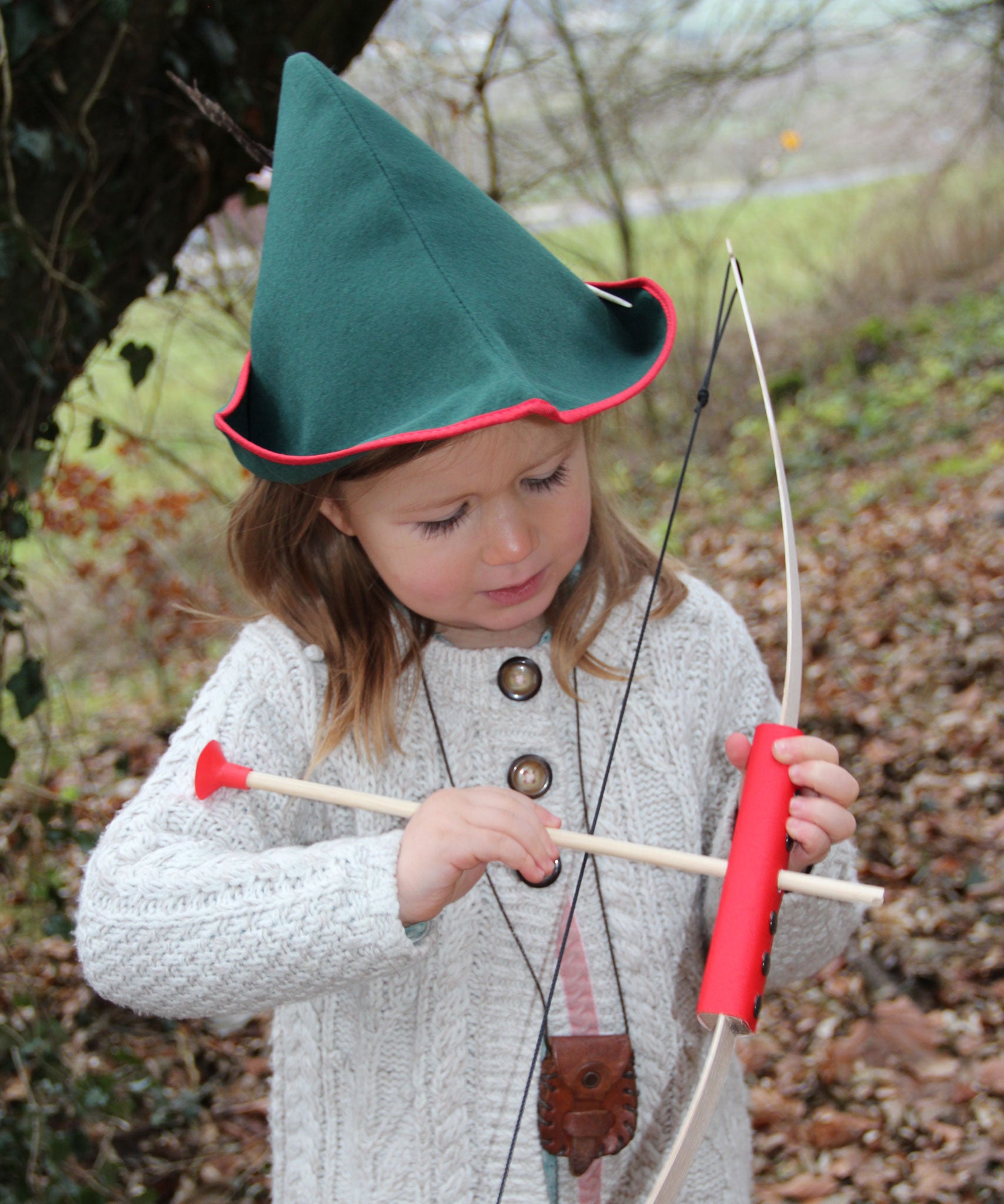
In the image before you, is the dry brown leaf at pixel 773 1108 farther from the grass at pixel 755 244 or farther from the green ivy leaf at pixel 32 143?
the grass at pixel 755 244

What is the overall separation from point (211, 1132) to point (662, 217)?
23.6ft

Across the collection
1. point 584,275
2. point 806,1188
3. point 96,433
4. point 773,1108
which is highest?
point 584,275

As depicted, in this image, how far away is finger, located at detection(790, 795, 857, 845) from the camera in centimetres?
111

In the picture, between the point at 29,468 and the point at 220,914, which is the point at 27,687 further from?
the point at 220,914

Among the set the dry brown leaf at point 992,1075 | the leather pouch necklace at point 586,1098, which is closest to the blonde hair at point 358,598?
the leather pouch necklace at point 586,1098

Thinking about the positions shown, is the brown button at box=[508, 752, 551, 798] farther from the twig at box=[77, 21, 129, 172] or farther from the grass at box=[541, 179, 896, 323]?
the grass at box=[541, 179, 896, 323]

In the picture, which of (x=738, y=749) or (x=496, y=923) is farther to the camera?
(x=496, y=923)

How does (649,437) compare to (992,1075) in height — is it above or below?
above

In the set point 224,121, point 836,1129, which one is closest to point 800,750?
point 224,121

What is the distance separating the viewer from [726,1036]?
1.05 meters

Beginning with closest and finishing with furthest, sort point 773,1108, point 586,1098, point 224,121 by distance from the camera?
point 586,1098 → point 224,121 → point 773,1108

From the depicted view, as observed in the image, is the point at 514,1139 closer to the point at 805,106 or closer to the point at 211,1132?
the point at 211,1132

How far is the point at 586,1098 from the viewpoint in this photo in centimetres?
133

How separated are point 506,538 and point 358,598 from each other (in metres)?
0.34
